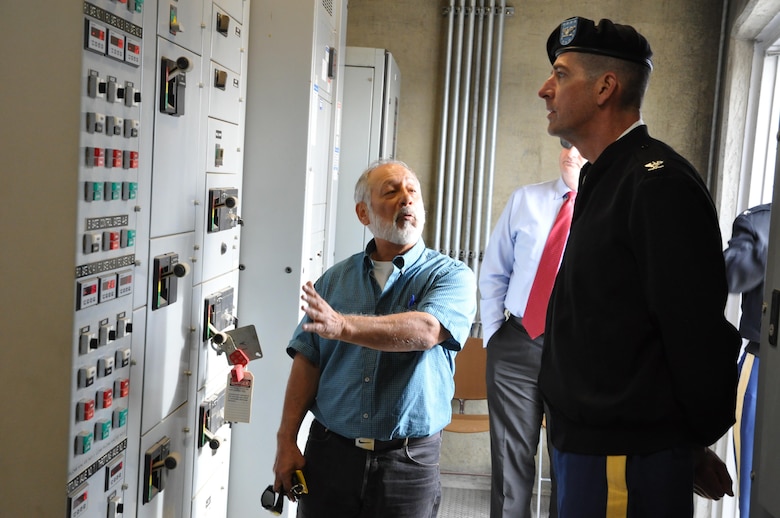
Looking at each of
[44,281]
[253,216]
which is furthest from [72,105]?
[253,216]

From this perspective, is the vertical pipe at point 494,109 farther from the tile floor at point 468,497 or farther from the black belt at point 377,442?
the black belt at point 377,442

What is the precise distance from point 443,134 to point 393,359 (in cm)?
317

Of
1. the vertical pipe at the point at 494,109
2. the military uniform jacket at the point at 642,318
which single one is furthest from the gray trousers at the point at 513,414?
the military uniform jacket at the point at 642,318

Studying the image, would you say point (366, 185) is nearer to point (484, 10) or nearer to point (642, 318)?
point (642, 318)

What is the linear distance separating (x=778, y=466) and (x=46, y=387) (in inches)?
65.5

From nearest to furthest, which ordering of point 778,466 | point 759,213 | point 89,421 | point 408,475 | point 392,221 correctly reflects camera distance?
point 778,466
point 89,421
point 408,475
point 392,221
point 759,213

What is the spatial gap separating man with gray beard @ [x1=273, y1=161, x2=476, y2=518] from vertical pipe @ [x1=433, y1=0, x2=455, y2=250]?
2.82 m

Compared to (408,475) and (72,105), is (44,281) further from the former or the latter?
(408,475)

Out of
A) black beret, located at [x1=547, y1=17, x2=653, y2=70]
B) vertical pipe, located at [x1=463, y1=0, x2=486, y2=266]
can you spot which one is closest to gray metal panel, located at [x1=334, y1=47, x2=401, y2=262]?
vertical pipe, located at [x1=463, y1=0, x2=486, y2=266]

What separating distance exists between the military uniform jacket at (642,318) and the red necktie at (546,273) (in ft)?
5.71

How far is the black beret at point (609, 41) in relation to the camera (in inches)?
71.1

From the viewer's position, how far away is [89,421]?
79.4 inches

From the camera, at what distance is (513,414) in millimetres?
3670

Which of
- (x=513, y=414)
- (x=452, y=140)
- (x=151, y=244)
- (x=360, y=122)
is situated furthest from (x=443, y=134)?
(x=151, y=244)
